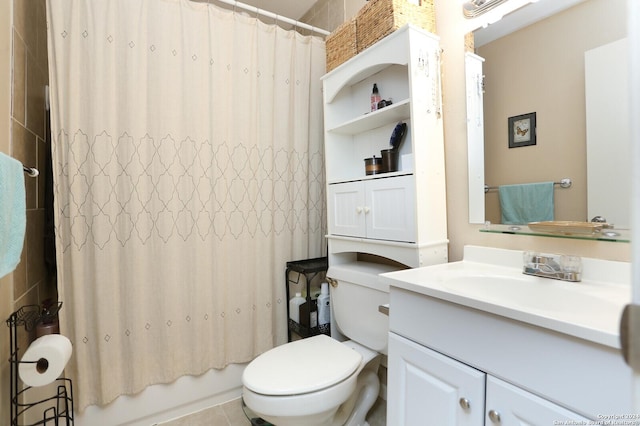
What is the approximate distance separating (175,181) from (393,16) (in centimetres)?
125

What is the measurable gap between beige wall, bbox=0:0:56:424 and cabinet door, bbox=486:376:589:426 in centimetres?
146

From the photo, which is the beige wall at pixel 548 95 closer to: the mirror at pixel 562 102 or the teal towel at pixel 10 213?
the mirror at pixel 562 102

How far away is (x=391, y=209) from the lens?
4.33 ft

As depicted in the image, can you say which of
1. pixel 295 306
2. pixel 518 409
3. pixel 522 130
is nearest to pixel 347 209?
pixel 295 306

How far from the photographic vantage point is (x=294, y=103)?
185 cm

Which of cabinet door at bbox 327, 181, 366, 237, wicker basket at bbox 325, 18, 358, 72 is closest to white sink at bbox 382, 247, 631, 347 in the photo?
cabinet door at bbox 327, 181, 366, 237

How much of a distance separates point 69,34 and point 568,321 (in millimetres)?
1990

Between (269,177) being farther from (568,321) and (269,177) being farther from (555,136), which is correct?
(568,321)

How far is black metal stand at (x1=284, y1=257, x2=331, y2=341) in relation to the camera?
1.70m

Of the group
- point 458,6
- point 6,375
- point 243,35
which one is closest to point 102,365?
point 6,375

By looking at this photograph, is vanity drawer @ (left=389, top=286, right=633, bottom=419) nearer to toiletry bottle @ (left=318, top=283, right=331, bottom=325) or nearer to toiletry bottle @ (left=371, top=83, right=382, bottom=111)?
toiletry bottle @ (left=318, top=283, right=331, bottom=325)

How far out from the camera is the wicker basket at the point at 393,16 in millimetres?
1268

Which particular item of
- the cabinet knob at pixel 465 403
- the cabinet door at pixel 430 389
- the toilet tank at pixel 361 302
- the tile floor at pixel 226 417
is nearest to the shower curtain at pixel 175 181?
the tile floor at pixel 226 417

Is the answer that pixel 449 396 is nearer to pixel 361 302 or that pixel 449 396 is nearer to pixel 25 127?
pixel 361 302
